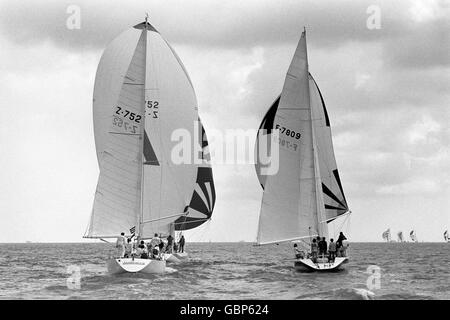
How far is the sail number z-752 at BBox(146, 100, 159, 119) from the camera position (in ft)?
114

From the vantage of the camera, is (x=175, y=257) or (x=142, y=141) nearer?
(x=142, y=141)

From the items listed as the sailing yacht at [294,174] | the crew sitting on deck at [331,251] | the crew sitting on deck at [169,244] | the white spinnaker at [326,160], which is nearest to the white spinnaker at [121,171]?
the sailing yacht at [294,174]

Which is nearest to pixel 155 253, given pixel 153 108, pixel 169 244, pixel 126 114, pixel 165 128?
pixel 126 114

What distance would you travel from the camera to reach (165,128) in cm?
3594

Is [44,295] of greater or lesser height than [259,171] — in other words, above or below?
below

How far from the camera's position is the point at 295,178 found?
35750 millimetres

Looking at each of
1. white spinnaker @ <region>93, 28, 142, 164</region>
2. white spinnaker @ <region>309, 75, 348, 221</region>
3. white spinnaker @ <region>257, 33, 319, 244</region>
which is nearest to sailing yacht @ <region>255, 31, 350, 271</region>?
white spinnaker @ <region>257, 33, 319, 244</region>

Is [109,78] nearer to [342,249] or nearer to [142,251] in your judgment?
[142,251]

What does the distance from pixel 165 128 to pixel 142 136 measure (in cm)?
324

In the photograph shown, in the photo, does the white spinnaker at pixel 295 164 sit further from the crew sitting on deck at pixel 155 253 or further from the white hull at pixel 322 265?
the crew sitting on deck at pixel 155 253

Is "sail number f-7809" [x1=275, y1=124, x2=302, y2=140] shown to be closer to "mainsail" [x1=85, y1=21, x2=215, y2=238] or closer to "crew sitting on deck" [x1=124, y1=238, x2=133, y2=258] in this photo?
"mainsail" [x1=85, y1=21, x2=215, y2=238]
